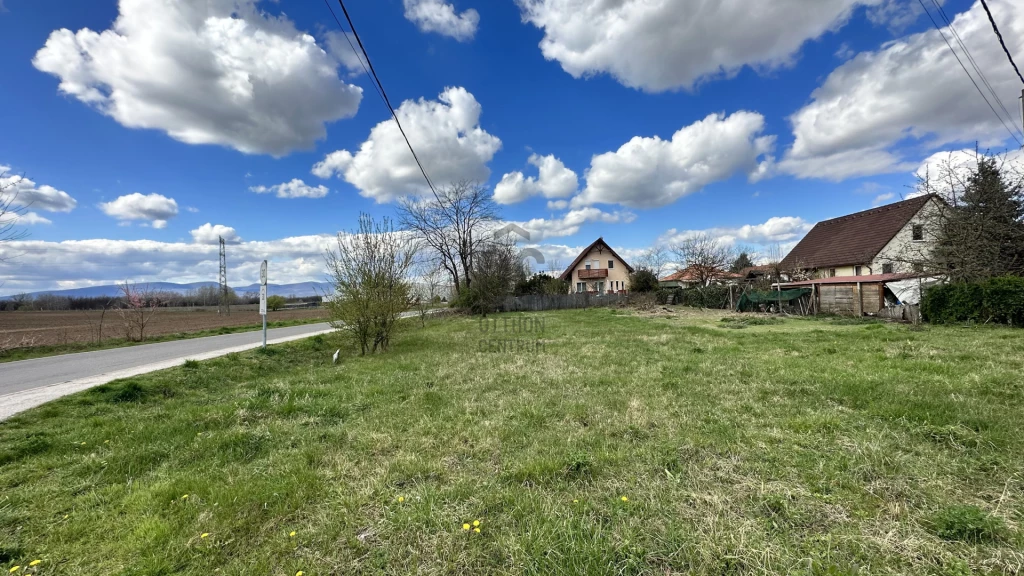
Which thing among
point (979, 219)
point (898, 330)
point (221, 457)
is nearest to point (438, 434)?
point (221, 457)

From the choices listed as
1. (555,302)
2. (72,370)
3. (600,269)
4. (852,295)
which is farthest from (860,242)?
(72,370)

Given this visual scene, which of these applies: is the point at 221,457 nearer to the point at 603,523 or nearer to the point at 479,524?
the point at 479,524

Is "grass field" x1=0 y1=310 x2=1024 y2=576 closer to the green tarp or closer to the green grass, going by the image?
the green grass

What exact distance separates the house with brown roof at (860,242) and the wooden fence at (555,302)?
14120 mm

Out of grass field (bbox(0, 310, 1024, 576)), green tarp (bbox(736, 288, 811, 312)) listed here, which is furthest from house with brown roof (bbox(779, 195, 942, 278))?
grass field (bbox(0, 310, 1024, 576))

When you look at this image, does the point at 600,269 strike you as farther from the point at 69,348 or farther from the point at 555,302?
the point at 69,348

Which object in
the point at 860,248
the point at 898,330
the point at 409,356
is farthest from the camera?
the point at 860,248

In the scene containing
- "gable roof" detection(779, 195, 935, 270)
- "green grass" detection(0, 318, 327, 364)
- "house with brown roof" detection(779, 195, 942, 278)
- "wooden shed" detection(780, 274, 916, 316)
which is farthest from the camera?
"gable roof" detection(779, 195, 935, 270)

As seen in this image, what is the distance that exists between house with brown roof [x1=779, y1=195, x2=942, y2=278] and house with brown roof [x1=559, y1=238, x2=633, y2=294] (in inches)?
720

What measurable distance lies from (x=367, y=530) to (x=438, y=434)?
5.75ft

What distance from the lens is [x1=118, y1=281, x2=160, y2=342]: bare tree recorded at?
15047mm

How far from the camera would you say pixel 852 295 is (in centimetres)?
1734

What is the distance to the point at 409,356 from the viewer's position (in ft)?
33.7

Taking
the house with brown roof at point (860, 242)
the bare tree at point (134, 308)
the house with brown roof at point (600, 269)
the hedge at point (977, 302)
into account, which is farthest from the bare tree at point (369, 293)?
the house with brown roof at point (600, 269)
